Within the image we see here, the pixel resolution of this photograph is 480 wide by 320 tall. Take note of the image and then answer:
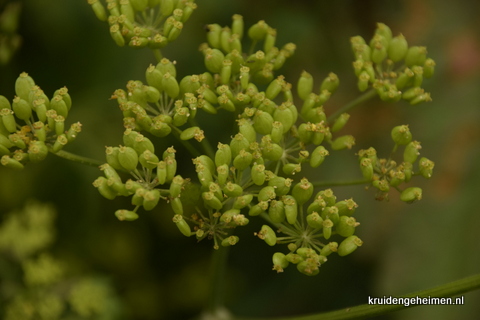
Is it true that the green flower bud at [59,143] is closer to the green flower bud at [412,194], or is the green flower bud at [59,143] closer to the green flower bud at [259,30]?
the green flower bud at [259,30]

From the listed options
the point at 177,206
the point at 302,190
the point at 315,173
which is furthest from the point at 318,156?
the point at 315,173

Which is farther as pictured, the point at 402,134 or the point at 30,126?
the point at 402,134

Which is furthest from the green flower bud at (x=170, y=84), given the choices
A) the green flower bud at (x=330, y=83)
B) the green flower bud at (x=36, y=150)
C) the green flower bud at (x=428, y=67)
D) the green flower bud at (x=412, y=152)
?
the green flower bud at (x=428, y=67)

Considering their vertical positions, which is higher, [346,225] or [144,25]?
[144,25]

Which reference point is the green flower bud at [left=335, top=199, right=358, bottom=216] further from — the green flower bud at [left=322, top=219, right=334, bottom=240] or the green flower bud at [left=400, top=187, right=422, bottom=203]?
the green flower bud at [left=400, top=187, right=422, bottom=203]

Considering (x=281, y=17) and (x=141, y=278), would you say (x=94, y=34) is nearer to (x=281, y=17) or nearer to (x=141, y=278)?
(x=281, y=17)

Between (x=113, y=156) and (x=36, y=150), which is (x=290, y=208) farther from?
(x=36, y=150)
